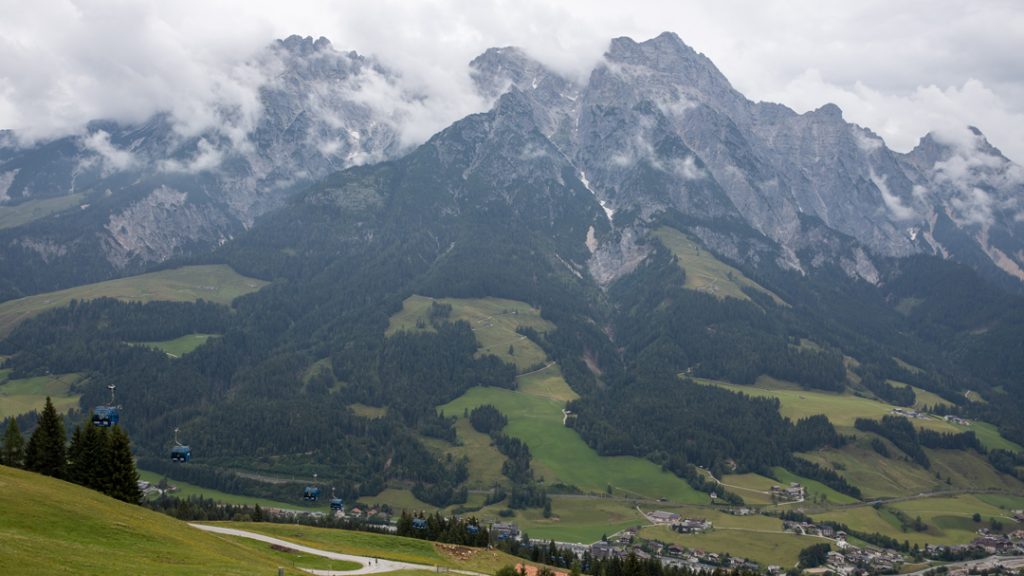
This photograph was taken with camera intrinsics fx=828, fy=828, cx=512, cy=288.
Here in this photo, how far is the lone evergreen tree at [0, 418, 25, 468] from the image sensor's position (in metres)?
96.3

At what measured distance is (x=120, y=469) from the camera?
94750 mm

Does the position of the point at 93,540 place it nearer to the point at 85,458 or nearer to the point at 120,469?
the point at 120,469

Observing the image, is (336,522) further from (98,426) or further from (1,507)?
(1,507)

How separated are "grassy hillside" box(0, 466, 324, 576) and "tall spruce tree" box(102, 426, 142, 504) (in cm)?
555

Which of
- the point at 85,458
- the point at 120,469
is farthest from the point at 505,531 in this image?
the point at 85,458

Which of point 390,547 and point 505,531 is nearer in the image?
point 390,547

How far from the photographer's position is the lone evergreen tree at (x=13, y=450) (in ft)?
316

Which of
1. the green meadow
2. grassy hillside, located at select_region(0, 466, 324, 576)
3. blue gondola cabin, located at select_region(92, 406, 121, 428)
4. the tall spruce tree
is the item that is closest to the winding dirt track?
the tall spruce tree

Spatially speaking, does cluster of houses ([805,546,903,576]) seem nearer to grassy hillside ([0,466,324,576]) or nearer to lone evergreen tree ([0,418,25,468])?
grassy hillside ([0,466,324,576])

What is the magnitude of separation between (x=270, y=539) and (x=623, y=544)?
105183 mm

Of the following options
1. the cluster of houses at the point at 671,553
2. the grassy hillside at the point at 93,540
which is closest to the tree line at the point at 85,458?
the grassy hillside at the point at 93,540

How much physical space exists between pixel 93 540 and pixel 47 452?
105 ft

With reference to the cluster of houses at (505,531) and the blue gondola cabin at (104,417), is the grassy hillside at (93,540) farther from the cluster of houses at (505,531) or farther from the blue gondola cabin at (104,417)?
the cluster of houses at (505,531)

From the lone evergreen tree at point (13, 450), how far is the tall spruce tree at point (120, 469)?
11.5 metres
